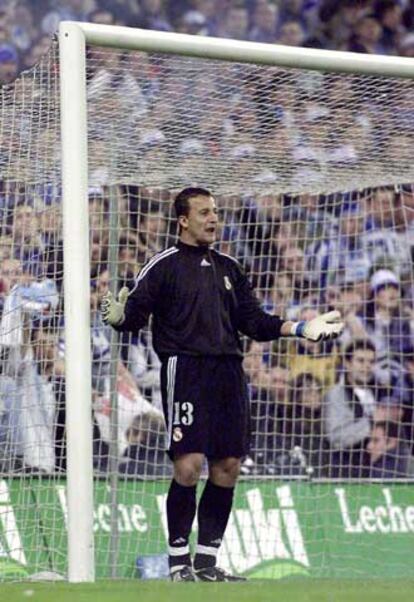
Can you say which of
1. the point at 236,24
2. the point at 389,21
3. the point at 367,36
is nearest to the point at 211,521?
the point at 236,24

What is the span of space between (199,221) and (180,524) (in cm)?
137

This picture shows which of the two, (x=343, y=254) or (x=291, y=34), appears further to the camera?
(x=291, y=34)

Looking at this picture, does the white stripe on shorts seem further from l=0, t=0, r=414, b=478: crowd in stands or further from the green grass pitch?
the green grass pitch

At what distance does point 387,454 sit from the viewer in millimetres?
9555

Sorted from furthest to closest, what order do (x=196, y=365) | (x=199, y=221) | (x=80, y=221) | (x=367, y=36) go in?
(x=367, y=36) → (x=199, y=221) → (x=196, y=365) → (x=80, y=221)

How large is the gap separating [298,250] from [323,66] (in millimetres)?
2625

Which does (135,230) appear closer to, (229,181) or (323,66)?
(229,181)

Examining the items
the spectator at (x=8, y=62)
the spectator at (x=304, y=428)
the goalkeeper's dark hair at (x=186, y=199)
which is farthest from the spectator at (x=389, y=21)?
the goalkeeper's dark hair at (x=186, y=199)

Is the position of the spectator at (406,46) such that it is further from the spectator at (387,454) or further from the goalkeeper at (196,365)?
the goalkeeper at (196,365)

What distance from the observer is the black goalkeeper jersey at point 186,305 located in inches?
268

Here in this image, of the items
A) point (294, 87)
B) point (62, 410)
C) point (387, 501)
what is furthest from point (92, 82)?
point (387, 501)

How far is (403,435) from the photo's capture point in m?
9.73

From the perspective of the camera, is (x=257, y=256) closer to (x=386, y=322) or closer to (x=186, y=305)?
(x=386, y=322)

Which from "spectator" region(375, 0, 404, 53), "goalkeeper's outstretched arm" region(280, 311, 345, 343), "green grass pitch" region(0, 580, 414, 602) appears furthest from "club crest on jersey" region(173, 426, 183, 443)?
"spectator" region(375, 0, 404, 53)
